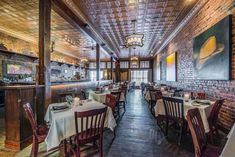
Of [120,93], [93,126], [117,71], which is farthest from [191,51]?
[117,71]

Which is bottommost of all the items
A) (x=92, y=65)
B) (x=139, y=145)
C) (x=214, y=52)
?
(x=139, y=145)

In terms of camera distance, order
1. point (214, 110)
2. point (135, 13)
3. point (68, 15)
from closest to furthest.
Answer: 1. point (214, 110)
2. point (68, 15)
3. point (135, 13)

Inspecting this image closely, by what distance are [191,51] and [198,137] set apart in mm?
4285

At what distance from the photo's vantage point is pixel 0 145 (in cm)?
291

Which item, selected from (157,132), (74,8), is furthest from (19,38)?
(157,132)

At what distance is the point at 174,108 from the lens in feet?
10.1

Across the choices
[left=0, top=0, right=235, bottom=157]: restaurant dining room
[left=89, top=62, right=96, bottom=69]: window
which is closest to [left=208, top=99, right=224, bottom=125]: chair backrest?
[left=0, top=0, right=235, bottom=157]: restaurant dining room

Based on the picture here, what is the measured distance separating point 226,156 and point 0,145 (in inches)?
145

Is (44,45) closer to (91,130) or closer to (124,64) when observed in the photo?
(91,130)

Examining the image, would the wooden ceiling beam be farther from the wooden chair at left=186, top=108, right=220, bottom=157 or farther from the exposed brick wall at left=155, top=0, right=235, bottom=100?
the wooden chair at left=186, top=108, right=220, bottom=157

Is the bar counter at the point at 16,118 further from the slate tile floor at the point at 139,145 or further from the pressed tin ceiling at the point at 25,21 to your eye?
the pressed tin ceiling at the point at 25,21

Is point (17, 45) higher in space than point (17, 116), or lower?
higher

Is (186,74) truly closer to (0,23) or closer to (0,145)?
(0,145)

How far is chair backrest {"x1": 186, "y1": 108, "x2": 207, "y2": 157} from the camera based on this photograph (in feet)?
5.57
